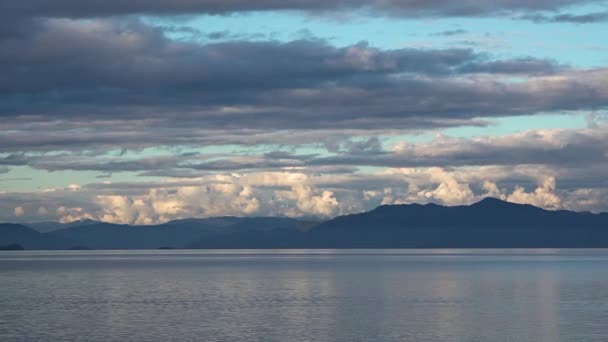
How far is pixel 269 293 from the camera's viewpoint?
13375 cm

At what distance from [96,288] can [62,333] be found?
225 feet

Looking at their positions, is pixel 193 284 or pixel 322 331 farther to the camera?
pixel 193 284

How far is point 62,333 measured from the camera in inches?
3253

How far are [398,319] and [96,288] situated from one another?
70.6m

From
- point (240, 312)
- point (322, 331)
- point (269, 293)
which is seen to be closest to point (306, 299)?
point (269, 293)

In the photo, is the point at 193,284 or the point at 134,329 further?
the point at 193,284

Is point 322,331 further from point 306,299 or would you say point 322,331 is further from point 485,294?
point 485,294

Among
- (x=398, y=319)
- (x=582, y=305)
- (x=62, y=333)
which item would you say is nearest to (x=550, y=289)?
(x=582, y=305)

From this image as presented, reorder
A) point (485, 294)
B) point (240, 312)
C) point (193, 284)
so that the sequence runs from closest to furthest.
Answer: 1. point (240, 312)
2. point (485, 294)
3. point (193, 284)

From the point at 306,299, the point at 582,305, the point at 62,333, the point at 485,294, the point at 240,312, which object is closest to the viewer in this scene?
the point at 62,333

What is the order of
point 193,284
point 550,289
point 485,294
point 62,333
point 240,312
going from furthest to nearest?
point 193,284 < point 550,289 < point 485,294 < point 240,312 < point 62,333

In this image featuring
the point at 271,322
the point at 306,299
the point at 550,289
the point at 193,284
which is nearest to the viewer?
the point at 271,322

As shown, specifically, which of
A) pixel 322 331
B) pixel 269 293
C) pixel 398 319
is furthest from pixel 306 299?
pixel 322 331

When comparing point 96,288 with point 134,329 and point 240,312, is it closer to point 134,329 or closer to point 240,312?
point 240,312
